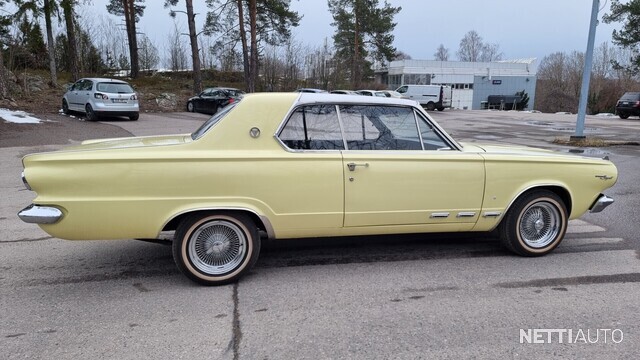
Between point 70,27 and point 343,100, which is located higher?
point 70,27

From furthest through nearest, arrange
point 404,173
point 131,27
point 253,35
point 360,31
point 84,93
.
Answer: point 360,31 < point 131,27 < point 253,35 < point 84,93 < point 404,173

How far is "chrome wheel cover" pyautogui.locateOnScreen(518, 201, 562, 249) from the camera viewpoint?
4.55m

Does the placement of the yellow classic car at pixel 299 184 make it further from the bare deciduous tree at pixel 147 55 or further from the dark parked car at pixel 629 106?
the bare deciduous tree at pixel 147 55

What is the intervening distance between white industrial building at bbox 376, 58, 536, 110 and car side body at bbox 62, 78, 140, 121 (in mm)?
51528

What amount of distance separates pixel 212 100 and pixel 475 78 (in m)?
52.8

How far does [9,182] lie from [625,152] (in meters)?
14.6

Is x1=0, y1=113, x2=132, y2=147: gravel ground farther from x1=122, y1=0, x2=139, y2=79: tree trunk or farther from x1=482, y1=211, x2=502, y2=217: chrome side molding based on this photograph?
x1=122, y1=0, x2=139, y2=79: tree trunk

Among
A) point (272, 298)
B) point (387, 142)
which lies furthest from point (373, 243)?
point (272, 298)

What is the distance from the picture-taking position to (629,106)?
27.7 meters

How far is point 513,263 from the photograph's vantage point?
14.5 ft

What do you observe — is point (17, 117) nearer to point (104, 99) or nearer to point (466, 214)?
point (104, 99)

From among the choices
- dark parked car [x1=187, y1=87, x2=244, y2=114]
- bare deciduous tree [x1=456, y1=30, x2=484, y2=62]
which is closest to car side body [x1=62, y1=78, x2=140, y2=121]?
dark parked car [x1=187, y1=87, x2=244, y2=114]

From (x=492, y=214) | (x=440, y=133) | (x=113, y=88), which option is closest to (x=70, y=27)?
(x=113, y=88)

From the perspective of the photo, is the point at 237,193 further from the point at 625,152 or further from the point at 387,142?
the point at 625,152
